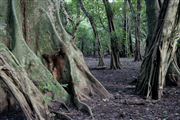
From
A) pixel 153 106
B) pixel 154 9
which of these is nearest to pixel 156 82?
pixel 153 106

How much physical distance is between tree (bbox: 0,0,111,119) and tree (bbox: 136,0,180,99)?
1128 millimetres

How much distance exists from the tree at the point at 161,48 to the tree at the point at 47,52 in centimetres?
113

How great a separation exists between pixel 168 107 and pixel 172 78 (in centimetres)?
269

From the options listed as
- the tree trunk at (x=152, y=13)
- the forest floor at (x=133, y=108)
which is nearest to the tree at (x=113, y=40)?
the tree trunk at (x=152, y=13)

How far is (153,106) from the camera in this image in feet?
25.3

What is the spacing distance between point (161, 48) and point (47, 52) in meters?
2.65

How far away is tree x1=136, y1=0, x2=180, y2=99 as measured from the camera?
834cm

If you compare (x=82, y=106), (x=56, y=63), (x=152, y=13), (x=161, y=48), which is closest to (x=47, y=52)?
(x=56, y=63)

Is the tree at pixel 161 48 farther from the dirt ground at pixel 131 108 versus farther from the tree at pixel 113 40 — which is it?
the tree at pixel 113 40

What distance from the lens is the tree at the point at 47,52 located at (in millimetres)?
7102

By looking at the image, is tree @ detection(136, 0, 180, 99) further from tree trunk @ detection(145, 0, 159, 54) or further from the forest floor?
tree trunk @ detection(145, 0, 159, 54)

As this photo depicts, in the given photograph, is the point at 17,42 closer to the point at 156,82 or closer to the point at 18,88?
the point at 18,88

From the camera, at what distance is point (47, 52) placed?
7926 millimetres

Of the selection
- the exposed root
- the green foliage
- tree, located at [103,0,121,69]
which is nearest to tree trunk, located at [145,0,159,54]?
the exposed root
